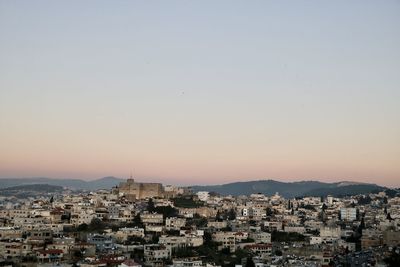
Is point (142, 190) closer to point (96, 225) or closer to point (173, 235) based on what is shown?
point (96, 225)

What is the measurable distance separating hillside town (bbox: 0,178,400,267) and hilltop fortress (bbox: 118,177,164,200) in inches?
1.7

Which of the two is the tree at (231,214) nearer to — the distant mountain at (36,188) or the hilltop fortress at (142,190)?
the hilltop fortress at (142,190)

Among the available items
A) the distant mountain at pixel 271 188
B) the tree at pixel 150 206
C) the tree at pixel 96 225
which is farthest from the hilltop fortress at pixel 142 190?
the distant mountain at pixel 271 188

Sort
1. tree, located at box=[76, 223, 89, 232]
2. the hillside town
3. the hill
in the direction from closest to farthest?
the hillside town, tree, located at box=[76, 223, 89, 232], the hill

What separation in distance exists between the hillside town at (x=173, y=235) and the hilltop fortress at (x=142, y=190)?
0.14 ft

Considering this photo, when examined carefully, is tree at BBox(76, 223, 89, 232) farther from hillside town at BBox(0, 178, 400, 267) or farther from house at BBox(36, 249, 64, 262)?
house at BBox(36, 249, 64, 262)

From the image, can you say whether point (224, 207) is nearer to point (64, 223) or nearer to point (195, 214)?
point (195, 214)

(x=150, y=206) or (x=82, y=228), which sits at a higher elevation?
(x=150, y=206)

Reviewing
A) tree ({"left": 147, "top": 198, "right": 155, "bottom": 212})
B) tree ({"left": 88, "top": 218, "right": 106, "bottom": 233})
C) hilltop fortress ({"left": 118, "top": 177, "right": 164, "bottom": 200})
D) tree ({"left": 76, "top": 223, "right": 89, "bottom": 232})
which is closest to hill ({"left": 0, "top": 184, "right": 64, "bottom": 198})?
hilltop fortress ({"left": 118, "top": 177, "right": 164, "bottom": 200})

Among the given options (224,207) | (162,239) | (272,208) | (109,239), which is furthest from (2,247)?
(272,208)

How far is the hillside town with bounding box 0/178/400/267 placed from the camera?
640 inches

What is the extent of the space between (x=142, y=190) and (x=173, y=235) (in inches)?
399

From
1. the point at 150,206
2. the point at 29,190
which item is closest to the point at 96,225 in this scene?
the point at 150,206

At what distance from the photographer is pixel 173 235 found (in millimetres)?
19781
